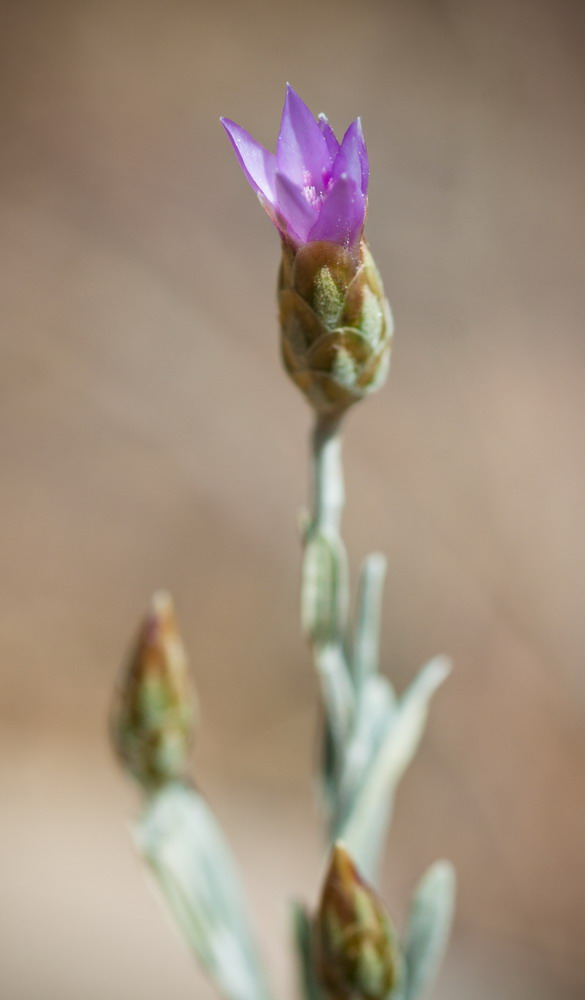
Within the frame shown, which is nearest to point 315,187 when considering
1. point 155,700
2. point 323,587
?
point 323,587

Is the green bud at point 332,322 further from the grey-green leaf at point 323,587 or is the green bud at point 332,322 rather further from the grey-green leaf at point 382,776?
the grey-green leaf at point 382,776

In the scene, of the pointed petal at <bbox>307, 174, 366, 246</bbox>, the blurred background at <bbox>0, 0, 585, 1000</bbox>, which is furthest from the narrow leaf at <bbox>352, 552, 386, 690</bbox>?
the blurred background at <bbox>0, 0, 585, 1000</bbox>

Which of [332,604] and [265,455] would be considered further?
[265,455]

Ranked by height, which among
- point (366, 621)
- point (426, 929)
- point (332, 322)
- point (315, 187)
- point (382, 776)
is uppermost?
point (315, 187)

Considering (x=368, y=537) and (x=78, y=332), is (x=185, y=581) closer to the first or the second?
(x=368, y=537)

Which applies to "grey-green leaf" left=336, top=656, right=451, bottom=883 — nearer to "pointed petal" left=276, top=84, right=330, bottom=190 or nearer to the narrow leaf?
the narrow leaf

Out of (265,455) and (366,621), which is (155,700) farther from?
(265,455)

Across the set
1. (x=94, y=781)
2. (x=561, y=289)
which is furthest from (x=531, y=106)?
(x=94, y=781)
